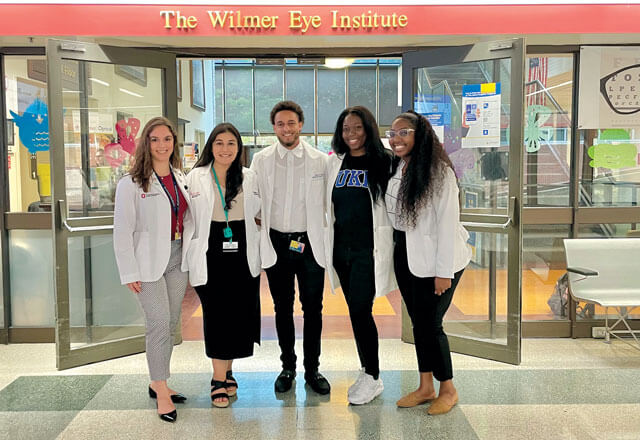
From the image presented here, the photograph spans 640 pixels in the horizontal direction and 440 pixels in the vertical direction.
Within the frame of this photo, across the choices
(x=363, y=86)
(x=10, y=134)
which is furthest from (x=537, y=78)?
(x=363, y=86)

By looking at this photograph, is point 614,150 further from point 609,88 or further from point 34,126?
point 34,126

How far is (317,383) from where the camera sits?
342 cm

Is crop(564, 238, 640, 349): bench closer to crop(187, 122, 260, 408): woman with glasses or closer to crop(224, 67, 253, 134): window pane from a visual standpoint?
crop(187, 122, 260, 408): woman with glasses

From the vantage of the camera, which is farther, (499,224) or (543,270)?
(543,270)

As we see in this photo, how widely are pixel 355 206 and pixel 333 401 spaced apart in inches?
44.7

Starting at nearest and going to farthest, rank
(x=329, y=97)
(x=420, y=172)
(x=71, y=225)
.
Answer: (x=420, y=172)
(x=71, y=225)
(x=329, y=97)

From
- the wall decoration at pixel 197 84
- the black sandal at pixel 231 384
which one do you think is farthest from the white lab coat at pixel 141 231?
the wall decoration at pixel 197 84

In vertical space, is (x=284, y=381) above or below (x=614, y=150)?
below

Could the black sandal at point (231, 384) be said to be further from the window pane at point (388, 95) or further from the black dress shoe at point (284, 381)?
the window pane at point (388, 95)

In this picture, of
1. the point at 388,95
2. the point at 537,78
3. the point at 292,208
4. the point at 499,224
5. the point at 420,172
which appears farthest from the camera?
the point at 388,95

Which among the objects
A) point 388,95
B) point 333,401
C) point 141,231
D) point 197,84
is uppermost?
point 197,84

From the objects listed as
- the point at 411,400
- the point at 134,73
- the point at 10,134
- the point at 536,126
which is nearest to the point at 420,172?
the point at 411,400

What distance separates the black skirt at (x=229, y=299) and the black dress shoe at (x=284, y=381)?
0.30 meters

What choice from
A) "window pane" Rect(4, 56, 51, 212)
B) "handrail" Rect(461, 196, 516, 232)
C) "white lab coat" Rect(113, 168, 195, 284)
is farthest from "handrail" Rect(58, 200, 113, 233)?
"handrail" Rect(461, 196, 516, 232)
